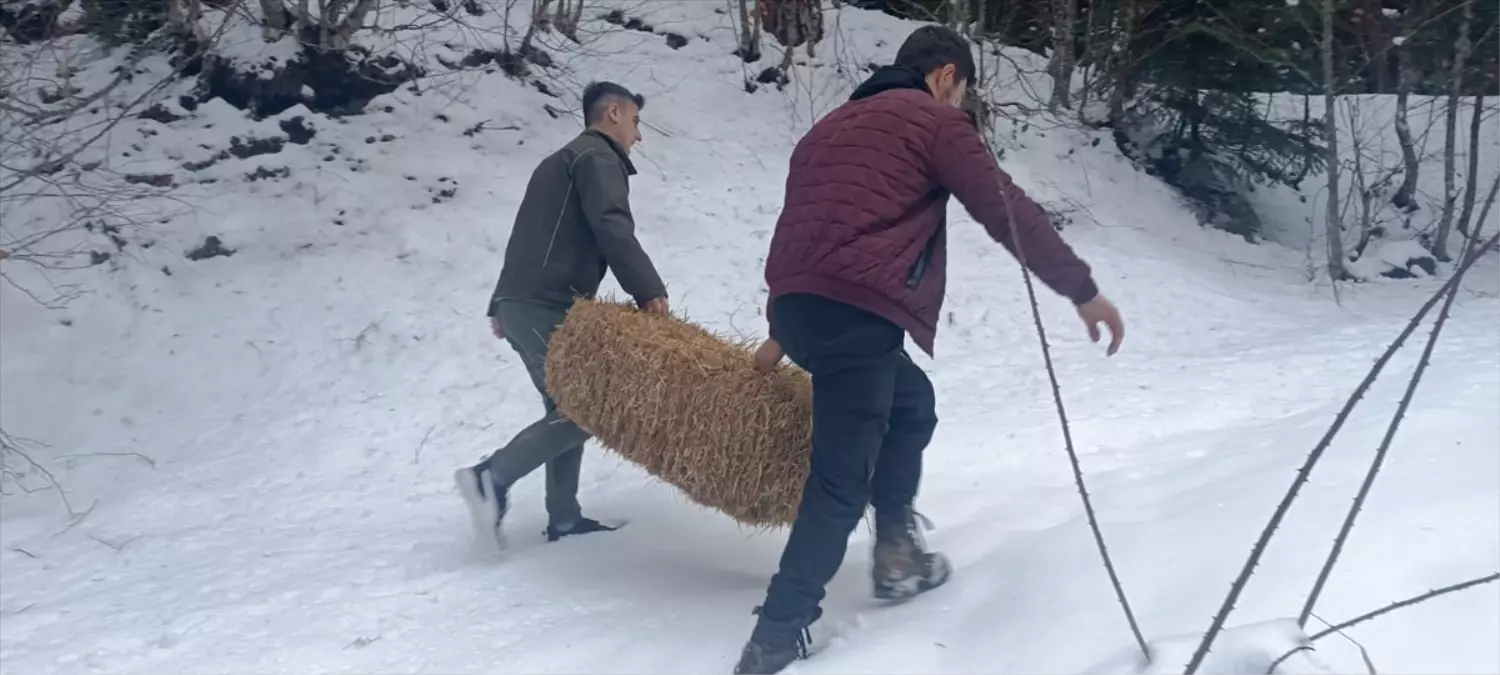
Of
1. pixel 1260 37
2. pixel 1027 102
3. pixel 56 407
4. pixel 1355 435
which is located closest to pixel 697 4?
pixel 1027 102

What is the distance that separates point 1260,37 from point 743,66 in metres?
4.06

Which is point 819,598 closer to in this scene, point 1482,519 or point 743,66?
point 1482,519

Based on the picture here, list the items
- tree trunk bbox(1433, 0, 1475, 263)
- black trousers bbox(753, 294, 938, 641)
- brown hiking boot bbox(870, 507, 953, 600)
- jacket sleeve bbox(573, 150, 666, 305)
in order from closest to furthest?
black trousers bbox(753, 294, 938, 641), brown hiking boot bbox(870, 507, 953, 600), jacket sleeve bbox(573, 150, 666, 305), tree trunk bbox(1433, 0, 1475, 263)

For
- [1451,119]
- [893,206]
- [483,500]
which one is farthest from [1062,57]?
[893,206]

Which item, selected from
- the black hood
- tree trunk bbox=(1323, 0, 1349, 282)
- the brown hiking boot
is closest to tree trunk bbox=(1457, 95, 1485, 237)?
tree trunk bbox=(1323, 0, 1349, 282)

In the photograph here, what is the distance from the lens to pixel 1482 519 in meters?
2.95

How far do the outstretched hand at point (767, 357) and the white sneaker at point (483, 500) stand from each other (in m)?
1.31

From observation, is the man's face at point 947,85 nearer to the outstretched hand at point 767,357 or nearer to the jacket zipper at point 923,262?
the jacket zipper at point 923,262

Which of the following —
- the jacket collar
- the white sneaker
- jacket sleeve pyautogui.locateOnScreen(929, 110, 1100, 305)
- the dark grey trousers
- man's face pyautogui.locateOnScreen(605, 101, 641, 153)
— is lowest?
the white sneaker

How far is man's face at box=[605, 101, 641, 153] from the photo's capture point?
4.49 meters

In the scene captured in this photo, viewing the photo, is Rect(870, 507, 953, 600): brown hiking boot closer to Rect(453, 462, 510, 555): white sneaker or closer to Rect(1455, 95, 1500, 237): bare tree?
Rect(453, 462, 510, 555): white sneaker

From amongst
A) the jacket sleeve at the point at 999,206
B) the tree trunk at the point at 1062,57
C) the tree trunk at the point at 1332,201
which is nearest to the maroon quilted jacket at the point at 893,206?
the jacket sleeve at the point at 999,206

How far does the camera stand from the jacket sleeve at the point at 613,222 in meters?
4.26

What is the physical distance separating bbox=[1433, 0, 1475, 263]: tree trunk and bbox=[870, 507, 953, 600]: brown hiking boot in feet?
22.7
